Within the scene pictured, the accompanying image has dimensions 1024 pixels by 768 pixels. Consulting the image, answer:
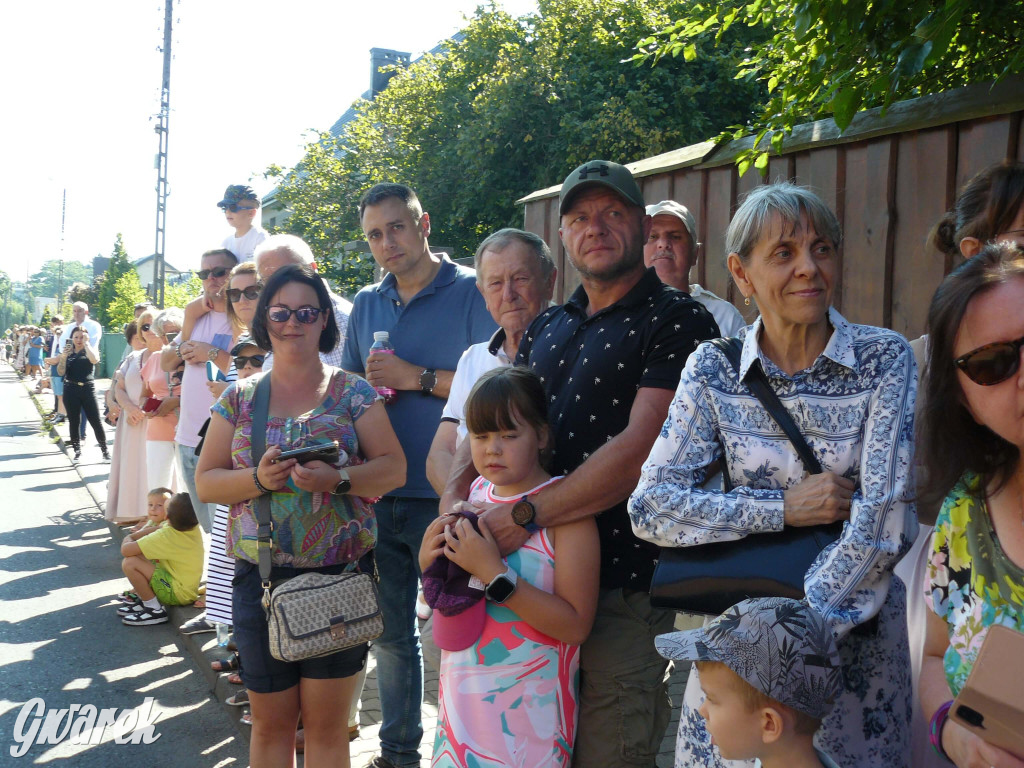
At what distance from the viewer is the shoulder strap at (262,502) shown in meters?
3.05

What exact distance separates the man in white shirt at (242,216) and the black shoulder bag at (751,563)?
5.57m

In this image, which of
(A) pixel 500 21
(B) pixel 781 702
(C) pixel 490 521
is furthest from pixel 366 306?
(A) pixel 500 21

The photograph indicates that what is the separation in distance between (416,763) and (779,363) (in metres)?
2.58

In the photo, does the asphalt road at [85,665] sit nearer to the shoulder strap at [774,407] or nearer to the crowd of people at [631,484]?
the crowd of people at [631,484]

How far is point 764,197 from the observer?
2133mm

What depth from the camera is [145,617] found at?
639 cm

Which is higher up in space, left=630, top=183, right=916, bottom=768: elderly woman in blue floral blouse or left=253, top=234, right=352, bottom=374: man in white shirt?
left=253, top=234, right=352, bottom=374: man in white shirt

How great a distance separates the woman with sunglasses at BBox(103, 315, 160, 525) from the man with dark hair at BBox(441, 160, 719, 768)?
6.56 meters

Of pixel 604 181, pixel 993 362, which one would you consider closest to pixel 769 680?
pixel 993 362

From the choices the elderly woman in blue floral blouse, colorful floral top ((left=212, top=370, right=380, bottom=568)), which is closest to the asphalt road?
colorful floral top ((left=212, top=370, right=380, bottom=568))

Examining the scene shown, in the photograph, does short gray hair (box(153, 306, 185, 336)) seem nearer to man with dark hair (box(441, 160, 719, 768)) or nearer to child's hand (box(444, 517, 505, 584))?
man with dark hair (box(441, 160, 719, 768))

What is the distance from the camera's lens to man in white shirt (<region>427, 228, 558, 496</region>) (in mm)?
3299

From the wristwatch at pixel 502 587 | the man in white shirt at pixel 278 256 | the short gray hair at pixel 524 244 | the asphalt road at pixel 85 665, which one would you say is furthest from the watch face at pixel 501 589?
the asphalt road at pixel 85 665

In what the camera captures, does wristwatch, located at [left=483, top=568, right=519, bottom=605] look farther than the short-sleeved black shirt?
No
